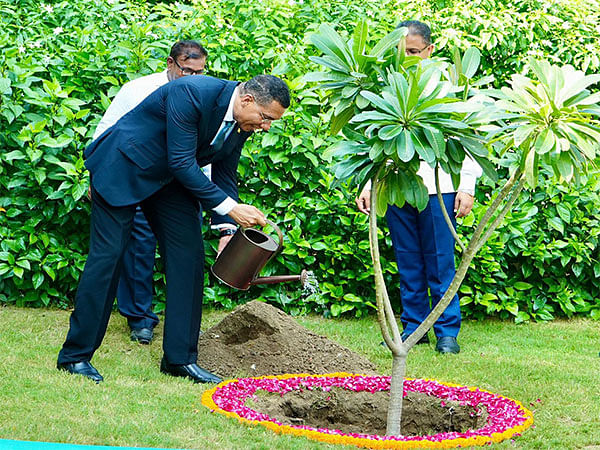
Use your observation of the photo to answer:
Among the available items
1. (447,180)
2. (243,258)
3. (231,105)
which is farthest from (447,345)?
(231,105)

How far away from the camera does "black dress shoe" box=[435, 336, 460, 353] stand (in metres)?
Answer: 5.13

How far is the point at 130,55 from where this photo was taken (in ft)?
20.0

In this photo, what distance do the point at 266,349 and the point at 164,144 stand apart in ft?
4.39

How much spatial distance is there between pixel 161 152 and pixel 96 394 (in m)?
1.21

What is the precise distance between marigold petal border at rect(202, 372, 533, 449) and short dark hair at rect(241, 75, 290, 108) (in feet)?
4.53

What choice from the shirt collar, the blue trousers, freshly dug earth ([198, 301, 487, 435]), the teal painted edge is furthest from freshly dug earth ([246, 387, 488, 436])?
the shirt collar

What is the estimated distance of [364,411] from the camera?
4.07m

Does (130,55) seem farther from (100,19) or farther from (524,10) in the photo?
(524,10)

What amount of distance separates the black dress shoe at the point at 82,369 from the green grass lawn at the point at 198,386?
0.19ft

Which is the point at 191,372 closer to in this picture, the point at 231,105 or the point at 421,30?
the point at 231,105

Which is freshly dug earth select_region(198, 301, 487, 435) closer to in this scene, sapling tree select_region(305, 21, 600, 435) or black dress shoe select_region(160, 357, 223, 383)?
black dress shoe select_region(160, 357, 223, 383)

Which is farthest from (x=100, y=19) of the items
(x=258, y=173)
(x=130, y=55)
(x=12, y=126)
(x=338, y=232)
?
(x=338, y=232)

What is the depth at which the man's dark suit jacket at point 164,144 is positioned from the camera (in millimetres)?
4062

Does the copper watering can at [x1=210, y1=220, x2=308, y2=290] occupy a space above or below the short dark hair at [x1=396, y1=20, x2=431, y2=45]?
below
